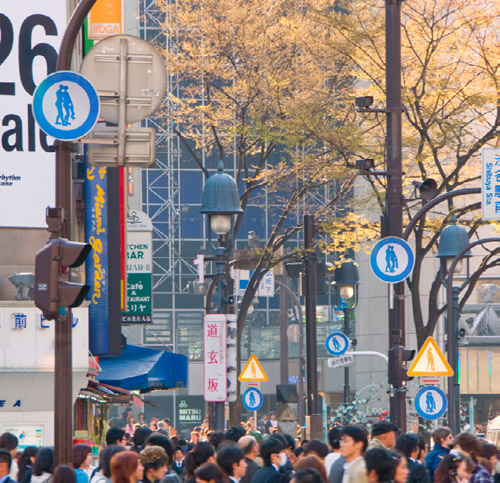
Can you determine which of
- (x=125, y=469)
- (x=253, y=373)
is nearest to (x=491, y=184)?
(x=253, y=373)

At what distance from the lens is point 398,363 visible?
18.4 m

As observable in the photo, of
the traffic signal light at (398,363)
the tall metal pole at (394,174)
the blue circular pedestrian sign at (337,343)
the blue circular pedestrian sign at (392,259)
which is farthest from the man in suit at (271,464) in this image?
the blue circular pedestrian sign at (337,343)

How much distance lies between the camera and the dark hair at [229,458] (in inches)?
362

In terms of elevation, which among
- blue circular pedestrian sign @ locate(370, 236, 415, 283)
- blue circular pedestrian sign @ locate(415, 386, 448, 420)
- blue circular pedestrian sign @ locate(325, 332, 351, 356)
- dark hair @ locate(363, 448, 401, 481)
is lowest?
blue circular pedestrian sign @ locate(415, 386, 448, 420)

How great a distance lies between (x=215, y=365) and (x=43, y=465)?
6.65 m

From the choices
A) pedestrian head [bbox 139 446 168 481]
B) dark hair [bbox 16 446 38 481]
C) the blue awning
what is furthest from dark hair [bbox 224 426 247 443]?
the blue awning

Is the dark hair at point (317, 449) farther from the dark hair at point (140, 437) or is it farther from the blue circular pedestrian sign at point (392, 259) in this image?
the blue circular pedestrian sign at point (392, 259)

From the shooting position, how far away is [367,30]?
24.9 metres

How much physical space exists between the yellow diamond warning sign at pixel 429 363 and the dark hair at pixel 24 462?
7.66m

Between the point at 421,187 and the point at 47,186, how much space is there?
5.74 m

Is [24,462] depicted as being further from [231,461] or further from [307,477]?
[307,477]

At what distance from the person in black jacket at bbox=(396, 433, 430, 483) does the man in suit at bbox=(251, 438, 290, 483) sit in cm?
107

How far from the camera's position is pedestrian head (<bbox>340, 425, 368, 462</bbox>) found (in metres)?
9.18

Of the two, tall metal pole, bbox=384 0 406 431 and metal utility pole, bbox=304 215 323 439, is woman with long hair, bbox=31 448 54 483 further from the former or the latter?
metal utility pole, bbox=304 215 323 439
